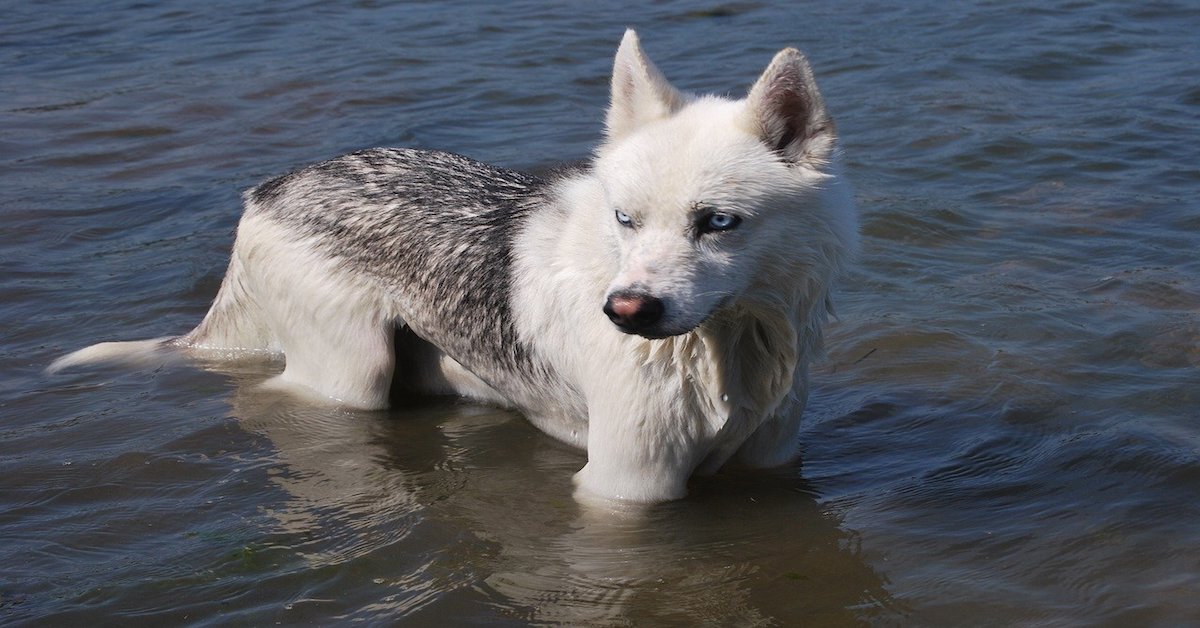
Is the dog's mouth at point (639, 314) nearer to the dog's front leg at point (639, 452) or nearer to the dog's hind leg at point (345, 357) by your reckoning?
the dog's front leg at point (639, 452)

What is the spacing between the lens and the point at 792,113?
4590 millimetres

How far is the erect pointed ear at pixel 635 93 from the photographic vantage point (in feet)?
15.9

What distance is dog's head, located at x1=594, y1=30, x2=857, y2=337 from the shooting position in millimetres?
4348

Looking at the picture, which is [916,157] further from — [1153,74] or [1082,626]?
[1082,626]

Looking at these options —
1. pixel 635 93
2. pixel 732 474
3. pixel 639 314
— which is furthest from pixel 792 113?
pixel 732 474

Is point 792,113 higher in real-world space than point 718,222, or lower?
higher

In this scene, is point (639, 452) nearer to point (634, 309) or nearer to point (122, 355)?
point (634, 309)

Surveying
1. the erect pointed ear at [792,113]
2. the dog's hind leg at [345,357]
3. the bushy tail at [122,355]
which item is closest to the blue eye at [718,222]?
the erect pointed ear at [792,113]

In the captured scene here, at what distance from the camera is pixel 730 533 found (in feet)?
16.8

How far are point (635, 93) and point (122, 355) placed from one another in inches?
146

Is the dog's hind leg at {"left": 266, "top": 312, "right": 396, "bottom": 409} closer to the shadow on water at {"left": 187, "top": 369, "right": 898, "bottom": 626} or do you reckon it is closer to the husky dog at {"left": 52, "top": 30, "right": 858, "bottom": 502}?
the husky dog at {"left": 52, "top": 30, "right": 858, "bottom": 502}

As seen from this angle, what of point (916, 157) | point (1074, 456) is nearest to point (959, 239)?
point (916, 157)

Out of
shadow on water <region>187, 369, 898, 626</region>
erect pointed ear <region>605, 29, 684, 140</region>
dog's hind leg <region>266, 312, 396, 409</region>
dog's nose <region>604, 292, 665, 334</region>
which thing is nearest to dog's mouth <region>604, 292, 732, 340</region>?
dog's nose <region>604, 292, 665, 334</region>

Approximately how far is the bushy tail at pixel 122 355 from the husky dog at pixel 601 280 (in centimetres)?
2
